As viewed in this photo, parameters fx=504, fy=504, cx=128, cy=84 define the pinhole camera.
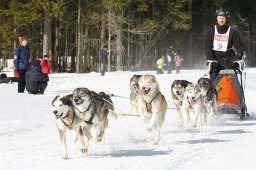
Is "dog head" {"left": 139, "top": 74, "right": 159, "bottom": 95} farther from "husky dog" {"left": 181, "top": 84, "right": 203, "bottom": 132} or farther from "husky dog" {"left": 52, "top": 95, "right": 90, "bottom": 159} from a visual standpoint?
"husky dog" {"left": 52, "top": 95, "right": 90, "bottom": 159}

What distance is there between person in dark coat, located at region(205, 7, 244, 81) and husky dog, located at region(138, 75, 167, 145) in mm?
2532

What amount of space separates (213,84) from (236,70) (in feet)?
1.67

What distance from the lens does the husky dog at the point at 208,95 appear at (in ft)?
29.2

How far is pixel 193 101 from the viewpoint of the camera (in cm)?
834

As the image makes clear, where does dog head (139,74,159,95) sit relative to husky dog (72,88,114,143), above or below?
above

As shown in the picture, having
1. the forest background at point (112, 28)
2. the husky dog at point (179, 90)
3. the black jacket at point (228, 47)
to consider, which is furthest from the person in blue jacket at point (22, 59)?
the forest background at point (112, 28)

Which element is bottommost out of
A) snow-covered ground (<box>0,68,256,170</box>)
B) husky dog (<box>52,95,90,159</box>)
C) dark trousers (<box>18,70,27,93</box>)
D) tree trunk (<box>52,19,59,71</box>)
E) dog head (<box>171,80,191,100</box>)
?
snow-covered ground (<box>0,68,256,170</box>)

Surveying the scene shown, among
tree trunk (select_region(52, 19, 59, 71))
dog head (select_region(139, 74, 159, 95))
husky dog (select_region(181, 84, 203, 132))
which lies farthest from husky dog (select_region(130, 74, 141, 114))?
tree trunk (select_region(52, 19, 59, 71))

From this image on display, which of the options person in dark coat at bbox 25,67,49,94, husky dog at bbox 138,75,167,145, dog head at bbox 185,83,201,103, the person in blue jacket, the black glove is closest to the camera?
husky dog at bbox 138,75,167,145

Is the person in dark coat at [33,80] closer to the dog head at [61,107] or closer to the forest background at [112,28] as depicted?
the dog head at [61,107]

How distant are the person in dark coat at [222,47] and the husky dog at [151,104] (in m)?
2.53

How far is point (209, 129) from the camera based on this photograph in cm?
847

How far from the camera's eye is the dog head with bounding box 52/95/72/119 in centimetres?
550

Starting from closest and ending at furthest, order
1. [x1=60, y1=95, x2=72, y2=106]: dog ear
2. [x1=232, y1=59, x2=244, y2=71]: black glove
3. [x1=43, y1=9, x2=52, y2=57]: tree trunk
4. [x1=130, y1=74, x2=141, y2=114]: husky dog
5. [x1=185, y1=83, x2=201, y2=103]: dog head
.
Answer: [x1=60, y1=95, x2=72, y2=106]: dog ear < [x1=185, y1=83, x2=201, y2=103]: dog head < [x1=130, y1=74, x2=141, y2=114]: husky dog < [x1=232, y1=59, x2=244, y2=71]: black glove < [x1=43, y1=9, x2=52, y2=57]: tree trunk
